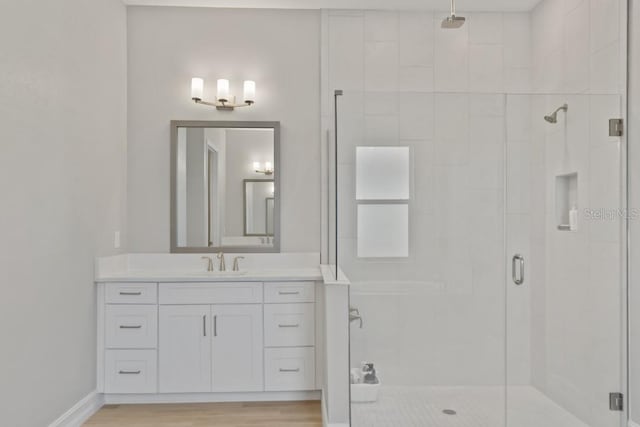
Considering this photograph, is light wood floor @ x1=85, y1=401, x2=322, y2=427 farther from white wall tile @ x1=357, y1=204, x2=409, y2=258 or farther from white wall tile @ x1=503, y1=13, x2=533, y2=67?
white wall tile @ x1=503, y1=13, x2=533, y2=67

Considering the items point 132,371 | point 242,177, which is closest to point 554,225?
point 242,177

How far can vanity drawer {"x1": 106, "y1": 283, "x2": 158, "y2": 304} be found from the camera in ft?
10.5

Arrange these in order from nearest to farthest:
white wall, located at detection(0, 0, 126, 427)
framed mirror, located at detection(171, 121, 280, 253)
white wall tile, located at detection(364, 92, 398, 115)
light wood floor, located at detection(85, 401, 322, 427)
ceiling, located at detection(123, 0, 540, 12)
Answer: white wall, located at detection(0, 0, 126, 427)
white wall tile, located at detection(364, 92, 398, 115)
light wood floor, located at detection(85, 401, 322, 427)
ceiling, located at detection(123, 0, 540, 12)
framed mirror, located at detection(171, 121, 280, 253)

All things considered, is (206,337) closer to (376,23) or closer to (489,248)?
(489,248)

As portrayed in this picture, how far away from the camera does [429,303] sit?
2682mm

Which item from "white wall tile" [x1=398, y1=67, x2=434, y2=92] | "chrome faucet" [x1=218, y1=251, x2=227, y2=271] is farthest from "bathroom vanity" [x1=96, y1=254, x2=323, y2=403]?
"white wall tile" [x1=398, y1=67, x2=434, y2=92]

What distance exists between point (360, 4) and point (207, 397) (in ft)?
9.75

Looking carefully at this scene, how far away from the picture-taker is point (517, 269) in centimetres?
267

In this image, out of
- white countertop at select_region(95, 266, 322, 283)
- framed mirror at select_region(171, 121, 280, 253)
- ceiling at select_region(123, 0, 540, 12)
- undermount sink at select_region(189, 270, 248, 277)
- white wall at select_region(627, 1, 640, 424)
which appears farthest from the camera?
framed mirror at select_region(171, 121, 280, 253)

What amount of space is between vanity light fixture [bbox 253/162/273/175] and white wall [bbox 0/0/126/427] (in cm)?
100

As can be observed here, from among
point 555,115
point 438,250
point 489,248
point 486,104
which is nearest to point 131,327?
point 438,250

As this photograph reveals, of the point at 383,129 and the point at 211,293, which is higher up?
the point at 383,129

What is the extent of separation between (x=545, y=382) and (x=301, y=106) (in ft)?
8.05

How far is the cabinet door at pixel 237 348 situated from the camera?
3.23 meters
